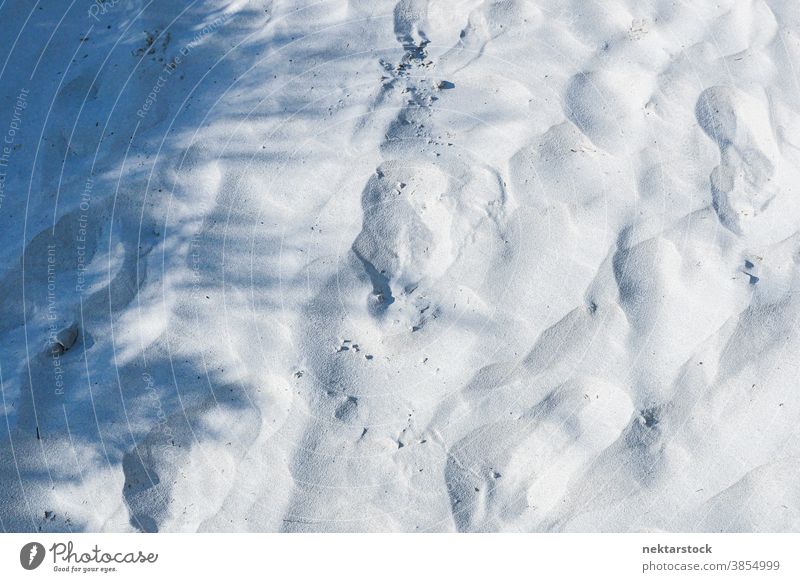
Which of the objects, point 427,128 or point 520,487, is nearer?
point 520,487

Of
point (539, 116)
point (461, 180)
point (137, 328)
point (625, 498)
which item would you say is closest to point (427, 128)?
point (461, 180)

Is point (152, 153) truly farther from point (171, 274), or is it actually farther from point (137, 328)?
point (137, 328)
